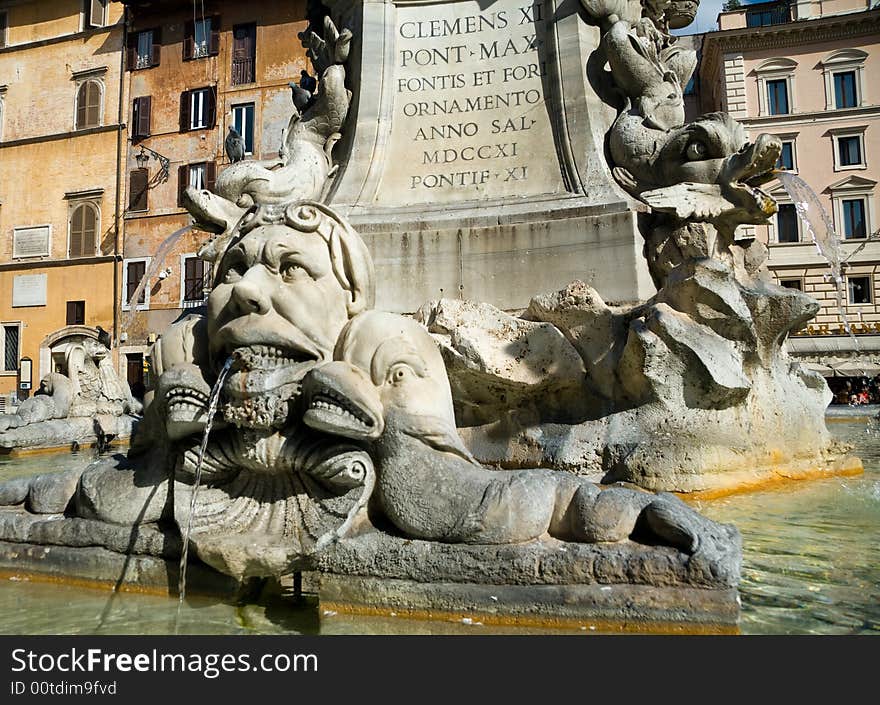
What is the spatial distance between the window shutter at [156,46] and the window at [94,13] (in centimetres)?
262

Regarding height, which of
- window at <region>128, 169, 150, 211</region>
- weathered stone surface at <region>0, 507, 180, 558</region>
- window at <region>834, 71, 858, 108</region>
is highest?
window at <region>834, 71, 858, 108</region>

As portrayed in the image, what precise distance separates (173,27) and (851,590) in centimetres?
3307

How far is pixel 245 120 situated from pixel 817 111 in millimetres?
21992

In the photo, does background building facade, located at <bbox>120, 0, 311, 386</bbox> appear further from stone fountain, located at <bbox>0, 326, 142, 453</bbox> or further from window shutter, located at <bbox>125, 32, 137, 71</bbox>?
stone fountain, located at <bbox>0, 326, 142, 453</bbox>

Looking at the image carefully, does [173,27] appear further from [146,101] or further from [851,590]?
[851,590]

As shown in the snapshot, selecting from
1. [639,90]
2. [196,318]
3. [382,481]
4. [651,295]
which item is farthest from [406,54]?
[382,481]

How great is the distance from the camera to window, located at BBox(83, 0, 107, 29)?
1243 inches

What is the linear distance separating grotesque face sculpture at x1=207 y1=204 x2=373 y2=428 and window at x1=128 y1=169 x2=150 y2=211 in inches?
1138

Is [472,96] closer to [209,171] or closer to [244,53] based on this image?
[209,171]

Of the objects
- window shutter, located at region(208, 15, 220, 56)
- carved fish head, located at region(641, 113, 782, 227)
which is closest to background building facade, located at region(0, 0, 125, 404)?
window shutter, located at region(208, 15, 220, 56)

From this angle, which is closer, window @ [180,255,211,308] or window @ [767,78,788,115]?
window @ [180,255,211,308]

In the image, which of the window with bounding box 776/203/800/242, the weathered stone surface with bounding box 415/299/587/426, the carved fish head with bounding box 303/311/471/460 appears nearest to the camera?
the carved fish head with bounding box 303/311/471/460

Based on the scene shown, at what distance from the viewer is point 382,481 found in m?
2.59

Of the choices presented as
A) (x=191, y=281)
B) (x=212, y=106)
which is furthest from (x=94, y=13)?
(x=191, y=281)
